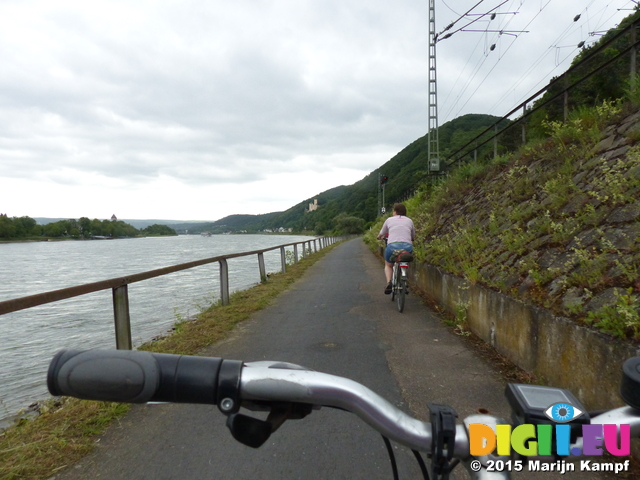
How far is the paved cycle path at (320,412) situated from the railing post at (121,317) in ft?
3.37

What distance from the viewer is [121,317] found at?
439 cm

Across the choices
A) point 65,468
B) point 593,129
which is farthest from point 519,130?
point 65,468

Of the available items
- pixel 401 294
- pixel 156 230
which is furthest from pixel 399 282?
pixel 156 230

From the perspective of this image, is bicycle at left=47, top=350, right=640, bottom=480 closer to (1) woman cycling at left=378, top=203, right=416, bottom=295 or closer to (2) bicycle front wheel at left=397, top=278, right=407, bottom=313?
(2) bicycle front wheel at left=397, top=278, right=407, bottom=313

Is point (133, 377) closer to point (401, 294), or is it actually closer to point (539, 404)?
point (539, 404)

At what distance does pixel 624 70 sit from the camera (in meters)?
7.20

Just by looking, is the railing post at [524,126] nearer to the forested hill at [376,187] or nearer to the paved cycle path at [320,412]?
the paved cycle path at [320,412]

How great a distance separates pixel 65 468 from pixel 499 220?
20.5ft

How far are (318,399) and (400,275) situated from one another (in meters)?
6.45

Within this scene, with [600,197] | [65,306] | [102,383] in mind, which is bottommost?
[65,306]

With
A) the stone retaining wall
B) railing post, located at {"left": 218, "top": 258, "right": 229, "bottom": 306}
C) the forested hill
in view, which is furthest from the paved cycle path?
the forested hill

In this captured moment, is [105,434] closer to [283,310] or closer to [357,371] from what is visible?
[357,371]

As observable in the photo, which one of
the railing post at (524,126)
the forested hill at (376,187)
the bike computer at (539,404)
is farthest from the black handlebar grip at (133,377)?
the forested hill at (376,187)

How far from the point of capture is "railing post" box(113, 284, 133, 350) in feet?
14.3
